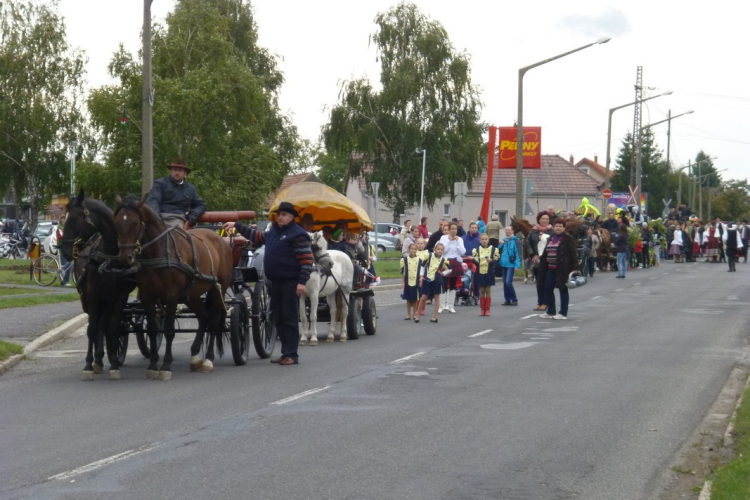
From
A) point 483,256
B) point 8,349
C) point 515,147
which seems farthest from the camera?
point 515,147

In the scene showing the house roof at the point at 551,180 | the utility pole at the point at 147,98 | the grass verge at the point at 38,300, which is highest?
the house roof at the point at 551,180

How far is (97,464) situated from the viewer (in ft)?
24.2

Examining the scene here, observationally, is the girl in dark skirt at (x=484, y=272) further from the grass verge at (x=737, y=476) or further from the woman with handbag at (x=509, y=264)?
the grass verge at (x=737, y=476)

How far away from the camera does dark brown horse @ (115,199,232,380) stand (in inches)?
452

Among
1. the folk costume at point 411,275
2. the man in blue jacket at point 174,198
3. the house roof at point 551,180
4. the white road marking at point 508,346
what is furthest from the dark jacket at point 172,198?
the house roof at point 551,180

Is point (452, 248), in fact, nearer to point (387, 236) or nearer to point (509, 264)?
point (509, 264)

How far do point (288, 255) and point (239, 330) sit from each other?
3.46 ft

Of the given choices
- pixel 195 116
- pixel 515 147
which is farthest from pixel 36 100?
pixel 515 147

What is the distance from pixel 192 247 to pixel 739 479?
22.8 ft

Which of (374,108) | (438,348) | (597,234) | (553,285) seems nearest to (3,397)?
(438,348)

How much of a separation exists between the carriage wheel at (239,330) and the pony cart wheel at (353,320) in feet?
10.7

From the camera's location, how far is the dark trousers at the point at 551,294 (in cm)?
2058

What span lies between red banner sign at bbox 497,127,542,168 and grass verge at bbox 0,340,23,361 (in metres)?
25.7

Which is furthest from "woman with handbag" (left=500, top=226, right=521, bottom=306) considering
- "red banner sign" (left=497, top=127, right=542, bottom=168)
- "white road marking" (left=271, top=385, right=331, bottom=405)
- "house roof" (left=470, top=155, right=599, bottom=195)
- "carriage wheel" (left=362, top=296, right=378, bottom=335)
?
"house roof" (left=470, top=155, right=599, bottom=195)
